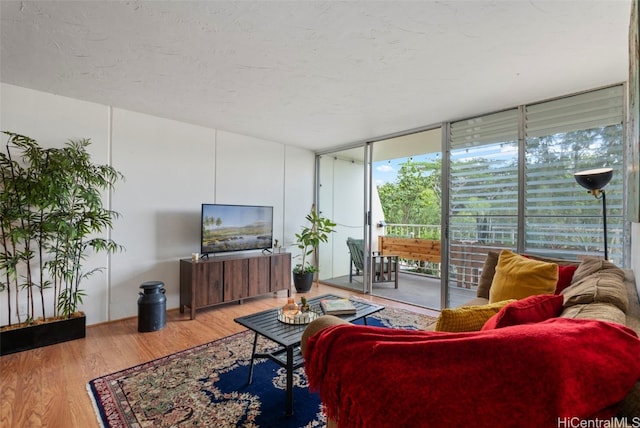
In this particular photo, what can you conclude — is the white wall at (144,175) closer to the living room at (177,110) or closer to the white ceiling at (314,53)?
the living room at (177,110)

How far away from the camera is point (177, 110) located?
316 centimetres

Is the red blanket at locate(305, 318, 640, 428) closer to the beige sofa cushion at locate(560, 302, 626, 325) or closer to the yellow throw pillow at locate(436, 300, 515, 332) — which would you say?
the beige sofa cushion at locate(560, 302, 626, 325)

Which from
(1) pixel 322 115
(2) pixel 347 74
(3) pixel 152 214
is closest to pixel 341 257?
(1) pixel 322 115

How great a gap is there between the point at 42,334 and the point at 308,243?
3.07 metres

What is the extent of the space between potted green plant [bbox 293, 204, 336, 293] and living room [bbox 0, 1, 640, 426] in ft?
1.28

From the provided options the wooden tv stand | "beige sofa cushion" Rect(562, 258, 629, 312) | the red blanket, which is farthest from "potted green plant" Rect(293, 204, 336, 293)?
the red blanket

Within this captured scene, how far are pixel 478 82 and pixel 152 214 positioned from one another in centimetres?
364

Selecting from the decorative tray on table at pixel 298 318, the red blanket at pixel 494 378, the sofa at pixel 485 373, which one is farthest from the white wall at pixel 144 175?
the red blanket at pixel 494 378

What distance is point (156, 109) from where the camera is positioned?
314 cm

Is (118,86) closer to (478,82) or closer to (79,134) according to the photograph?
(79,134)

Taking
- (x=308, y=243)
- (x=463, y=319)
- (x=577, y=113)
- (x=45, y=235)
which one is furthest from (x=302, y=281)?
(x=577, y=113)

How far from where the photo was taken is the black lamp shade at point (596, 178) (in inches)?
81.0

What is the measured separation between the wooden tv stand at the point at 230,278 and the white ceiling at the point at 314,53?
1797 mm

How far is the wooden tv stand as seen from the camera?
329 cm
